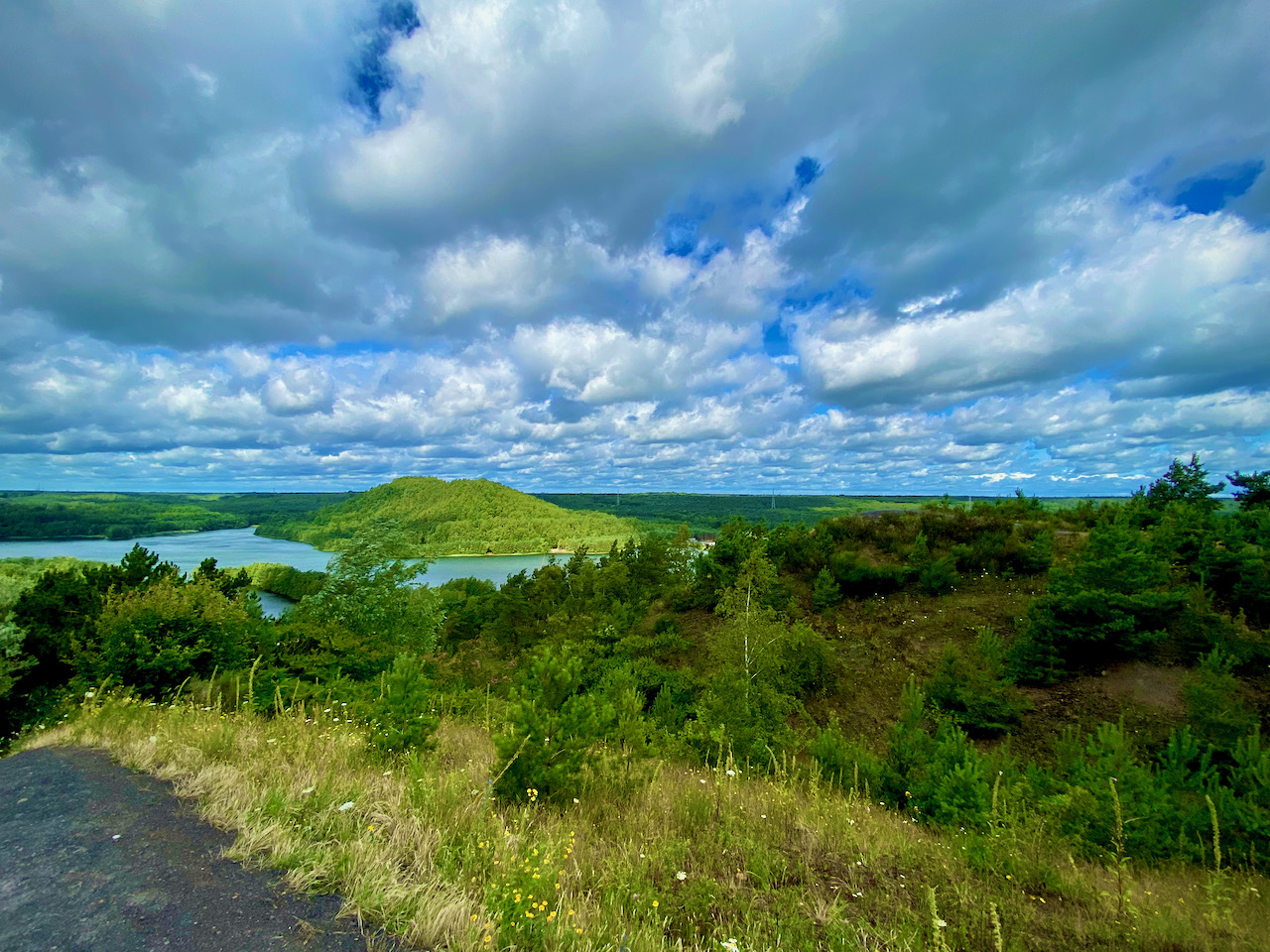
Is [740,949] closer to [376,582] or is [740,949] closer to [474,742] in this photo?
[474,742]

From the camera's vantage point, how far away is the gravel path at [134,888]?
8.07ft

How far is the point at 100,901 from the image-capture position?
267 centimetres

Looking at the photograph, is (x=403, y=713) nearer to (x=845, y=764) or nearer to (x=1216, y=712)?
(x=845, y=764)

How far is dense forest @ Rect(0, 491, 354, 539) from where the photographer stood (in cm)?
6456

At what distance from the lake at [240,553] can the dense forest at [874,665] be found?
35.5 metres

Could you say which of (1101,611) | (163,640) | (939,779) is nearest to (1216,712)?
A: (1101,611)

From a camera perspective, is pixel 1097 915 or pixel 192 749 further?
pixel 192 749

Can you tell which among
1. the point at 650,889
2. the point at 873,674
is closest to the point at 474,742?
the point at 650,889

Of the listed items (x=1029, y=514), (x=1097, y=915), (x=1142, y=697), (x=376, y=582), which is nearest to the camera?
(x=1097, y=915)

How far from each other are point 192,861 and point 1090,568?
16726mm

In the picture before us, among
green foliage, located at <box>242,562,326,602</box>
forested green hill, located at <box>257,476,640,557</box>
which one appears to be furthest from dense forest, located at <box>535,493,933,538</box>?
green foliage, located at <box>242,562,326,602</box>

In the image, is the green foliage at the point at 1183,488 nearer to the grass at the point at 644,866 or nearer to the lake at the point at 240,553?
the grass at the point at 644,866

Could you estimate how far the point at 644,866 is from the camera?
340cm

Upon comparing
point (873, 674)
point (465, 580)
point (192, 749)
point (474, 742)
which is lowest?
point (465, 580)
